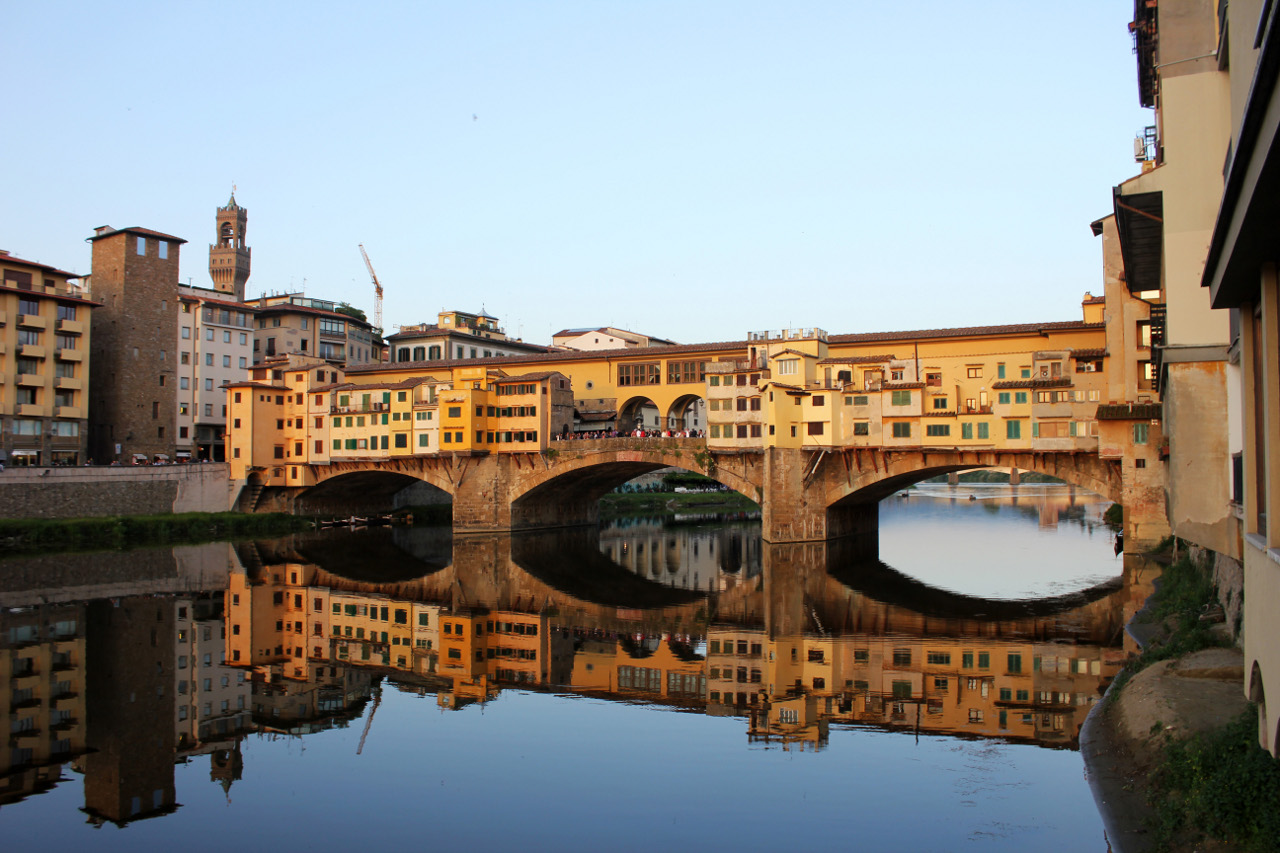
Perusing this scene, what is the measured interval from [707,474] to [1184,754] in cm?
3662

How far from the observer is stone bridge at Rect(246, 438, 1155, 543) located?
4322 cm

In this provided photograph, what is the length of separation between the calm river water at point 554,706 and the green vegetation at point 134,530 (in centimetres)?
566

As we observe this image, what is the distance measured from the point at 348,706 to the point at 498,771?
6114 millimetres

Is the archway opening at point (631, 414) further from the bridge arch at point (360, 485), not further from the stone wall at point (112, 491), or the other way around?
the stone wall at point (112, 491)

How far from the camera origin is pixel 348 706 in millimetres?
20312

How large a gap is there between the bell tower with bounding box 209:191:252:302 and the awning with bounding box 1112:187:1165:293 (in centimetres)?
8847

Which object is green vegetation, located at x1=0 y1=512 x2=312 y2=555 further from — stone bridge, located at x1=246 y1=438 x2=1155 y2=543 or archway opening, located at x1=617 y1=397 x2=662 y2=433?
archway opening, located at x1=617 y1=397 x2=662 y2=433

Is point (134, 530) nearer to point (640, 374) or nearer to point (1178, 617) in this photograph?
point (640, 374)

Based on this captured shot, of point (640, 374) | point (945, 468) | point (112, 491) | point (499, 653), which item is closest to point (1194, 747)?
point (499, 653)

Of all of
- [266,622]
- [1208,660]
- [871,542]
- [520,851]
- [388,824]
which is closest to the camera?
[520,851]

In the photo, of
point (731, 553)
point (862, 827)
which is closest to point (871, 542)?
point (731, 553)

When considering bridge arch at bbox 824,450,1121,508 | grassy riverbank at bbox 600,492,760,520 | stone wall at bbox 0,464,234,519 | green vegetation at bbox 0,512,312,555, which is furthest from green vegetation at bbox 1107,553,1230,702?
stone wall at bbox 0,464,234,519

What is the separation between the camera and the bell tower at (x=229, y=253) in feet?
306

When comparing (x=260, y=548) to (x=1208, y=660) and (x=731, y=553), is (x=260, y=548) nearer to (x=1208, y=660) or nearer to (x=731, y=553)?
(x=731, y=553)
